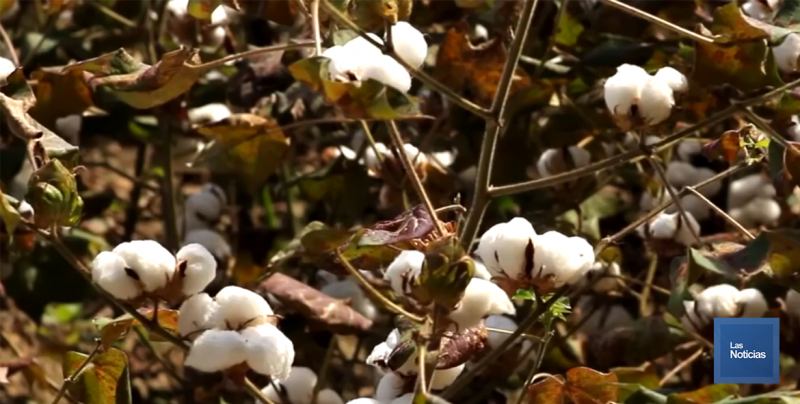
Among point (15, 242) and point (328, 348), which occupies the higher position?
point (15, 242)

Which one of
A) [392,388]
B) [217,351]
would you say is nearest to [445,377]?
[392,388]

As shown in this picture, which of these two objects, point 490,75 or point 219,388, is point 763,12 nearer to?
point 490,75

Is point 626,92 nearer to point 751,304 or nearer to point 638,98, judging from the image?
point 638,98

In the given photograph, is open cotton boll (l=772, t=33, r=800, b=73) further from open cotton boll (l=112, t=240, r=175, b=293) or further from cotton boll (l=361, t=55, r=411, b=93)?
open cotton boll (l=112, t=240, r=175, b=293)

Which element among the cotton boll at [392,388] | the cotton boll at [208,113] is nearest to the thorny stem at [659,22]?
the cotton boll at [392,388]

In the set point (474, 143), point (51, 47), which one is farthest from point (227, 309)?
point (51, 47)

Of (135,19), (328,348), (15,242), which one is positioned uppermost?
(135,19)
